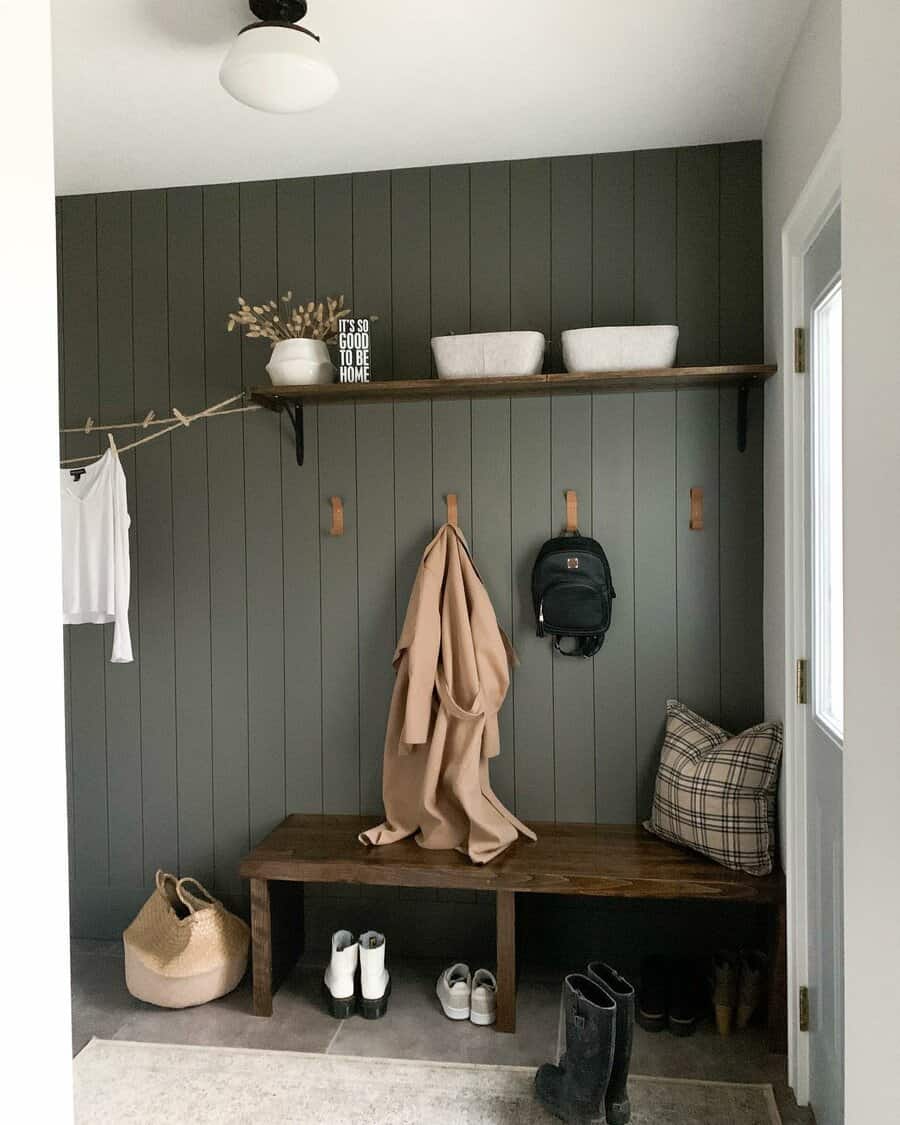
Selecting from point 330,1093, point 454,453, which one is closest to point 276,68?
point 454,453

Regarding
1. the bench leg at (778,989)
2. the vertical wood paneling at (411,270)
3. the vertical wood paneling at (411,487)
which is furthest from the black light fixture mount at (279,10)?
the bench leg at (778,989)

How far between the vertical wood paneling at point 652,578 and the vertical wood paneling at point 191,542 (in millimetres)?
1433

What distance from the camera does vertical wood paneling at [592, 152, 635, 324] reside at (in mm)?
2945

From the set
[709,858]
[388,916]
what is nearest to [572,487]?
[709,858]

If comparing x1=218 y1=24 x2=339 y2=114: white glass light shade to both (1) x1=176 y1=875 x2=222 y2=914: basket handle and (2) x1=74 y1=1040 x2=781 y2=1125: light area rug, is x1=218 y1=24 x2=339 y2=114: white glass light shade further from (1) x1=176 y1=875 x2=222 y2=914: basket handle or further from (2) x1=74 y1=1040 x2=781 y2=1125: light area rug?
(2) x1=74 y1=1040 x2=781 y2=1125: light area rug

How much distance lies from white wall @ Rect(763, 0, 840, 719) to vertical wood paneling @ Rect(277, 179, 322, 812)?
142cm

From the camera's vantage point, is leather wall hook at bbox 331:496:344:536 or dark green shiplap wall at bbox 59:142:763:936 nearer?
dark green shiplap wall at bbox 59:142:763:936

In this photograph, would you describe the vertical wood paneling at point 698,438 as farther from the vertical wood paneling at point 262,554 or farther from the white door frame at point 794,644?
the vertical wood paneling at point 262,554

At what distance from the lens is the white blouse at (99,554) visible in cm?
289

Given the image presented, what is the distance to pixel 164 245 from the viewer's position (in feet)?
10.5

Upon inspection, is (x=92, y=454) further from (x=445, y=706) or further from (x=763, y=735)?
(x=763, y=735)

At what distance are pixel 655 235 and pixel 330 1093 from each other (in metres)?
2.61

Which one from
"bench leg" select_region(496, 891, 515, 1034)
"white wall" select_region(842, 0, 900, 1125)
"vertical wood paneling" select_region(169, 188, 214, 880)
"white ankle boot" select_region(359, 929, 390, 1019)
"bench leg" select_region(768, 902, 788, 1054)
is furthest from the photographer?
"vertical wood paneling" select_region(169, 188, 214, 880)

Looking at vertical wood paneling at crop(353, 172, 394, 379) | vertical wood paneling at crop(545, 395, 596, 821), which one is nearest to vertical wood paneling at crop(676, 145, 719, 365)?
vertical wood paneling at crop(545, 395, 596, 821)
